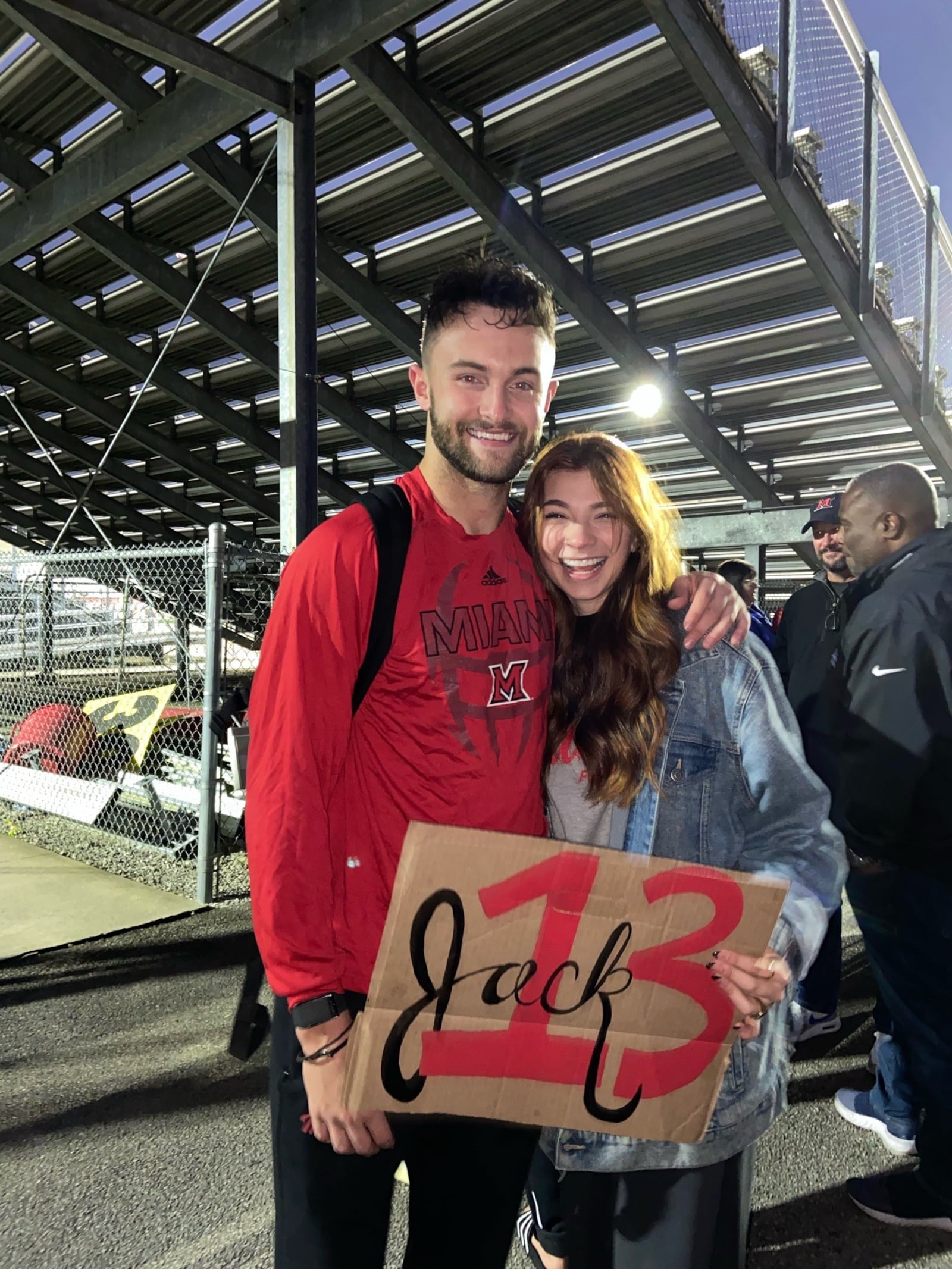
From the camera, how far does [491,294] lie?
1656 millimetres

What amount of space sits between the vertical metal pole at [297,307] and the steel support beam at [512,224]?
2.85ft

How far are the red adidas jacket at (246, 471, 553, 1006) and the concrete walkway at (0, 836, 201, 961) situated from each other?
150 inches

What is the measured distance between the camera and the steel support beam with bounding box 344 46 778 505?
6.26 metres

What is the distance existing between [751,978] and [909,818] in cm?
136

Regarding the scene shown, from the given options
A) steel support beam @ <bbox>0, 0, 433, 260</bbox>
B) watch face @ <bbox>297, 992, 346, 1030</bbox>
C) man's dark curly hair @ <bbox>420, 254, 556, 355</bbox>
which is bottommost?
watch face @ <bbox>297, 992, 346, 1030</bbox>

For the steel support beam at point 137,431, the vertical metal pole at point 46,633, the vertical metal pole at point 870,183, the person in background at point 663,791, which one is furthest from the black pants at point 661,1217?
the steel support beam at point 137,431

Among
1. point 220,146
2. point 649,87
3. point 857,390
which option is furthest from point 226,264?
point 857,390

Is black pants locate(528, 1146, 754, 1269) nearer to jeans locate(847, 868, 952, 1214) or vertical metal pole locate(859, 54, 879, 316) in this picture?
jeans locate(847, 868, 952, 1214)

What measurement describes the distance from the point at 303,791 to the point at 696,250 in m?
7.76

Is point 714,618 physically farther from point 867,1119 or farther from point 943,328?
point 943,328

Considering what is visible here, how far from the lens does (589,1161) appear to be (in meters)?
1.52

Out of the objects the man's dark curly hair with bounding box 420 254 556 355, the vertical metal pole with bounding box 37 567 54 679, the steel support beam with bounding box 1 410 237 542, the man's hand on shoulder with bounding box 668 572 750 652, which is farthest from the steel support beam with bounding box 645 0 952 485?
the steel support beam with bounding box 1 410 237 542

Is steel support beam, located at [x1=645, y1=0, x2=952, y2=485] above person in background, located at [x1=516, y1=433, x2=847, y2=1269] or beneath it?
above

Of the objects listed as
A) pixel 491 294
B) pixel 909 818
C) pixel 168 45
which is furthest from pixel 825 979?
pixel 168 45
